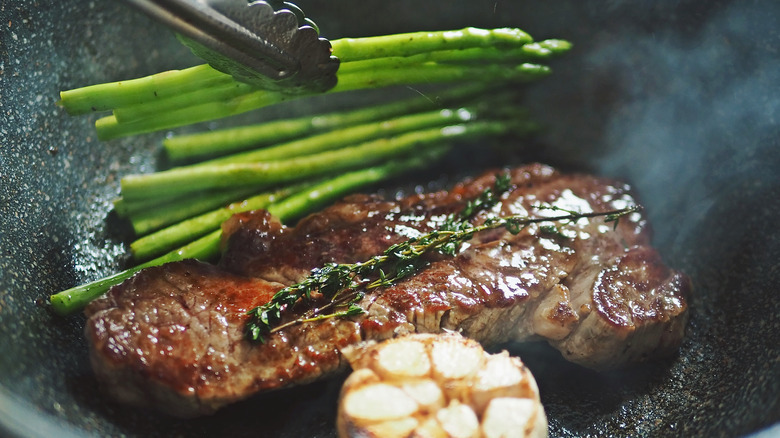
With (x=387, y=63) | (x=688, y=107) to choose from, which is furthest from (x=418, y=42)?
(x=688, y=107)

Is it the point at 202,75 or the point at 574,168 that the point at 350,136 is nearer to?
the point at 202,75

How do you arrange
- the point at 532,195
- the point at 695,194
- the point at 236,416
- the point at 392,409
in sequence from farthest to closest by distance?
the point at 695,194, the point at 532,195, the point at 236,416, the point at 392,409

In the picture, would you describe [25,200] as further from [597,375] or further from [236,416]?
[597,375]

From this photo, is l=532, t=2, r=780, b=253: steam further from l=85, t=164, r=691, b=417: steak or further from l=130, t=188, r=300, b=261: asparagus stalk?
l=130, t=188, r=300, b=261: asparagus stalk

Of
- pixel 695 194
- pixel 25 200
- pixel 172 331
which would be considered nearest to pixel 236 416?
pixel 172 331

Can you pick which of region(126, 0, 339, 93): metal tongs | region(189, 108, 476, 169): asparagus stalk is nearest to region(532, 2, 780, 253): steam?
region(189, 108, 476, 169): asparagus stalk

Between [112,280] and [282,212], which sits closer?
[112,280]

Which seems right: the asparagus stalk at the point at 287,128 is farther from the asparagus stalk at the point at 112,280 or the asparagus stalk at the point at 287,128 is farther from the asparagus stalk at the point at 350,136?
the asparagus stalk at the point at 112,280
